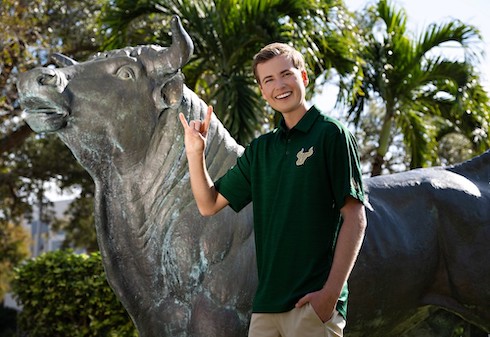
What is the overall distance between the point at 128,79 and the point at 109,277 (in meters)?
0.86

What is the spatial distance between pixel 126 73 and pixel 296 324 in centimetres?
134

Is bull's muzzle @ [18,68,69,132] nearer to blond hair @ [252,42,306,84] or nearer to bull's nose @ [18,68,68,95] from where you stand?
bull's nose @ [18,68,68,95]

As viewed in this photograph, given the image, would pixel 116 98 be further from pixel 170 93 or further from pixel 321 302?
pixel 321 302

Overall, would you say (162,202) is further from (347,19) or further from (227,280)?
(347,19)

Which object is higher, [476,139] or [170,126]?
[170,126]

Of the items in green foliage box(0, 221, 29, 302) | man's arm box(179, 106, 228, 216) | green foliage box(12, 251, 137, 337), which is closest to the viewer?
man's arm box(179, 106, 228, 216)

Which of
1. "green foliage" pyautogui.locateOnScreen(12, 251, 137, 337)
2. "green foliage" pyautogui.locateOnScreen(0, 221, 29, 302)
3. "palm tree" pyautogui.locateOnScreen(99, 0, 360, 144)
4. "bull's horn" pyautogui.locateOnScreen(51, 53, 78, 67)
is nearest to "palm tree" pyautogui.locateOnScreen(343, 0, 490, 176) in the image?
"palm tree" pyautogui.locateOnScreen(99, 0, 360, 144)

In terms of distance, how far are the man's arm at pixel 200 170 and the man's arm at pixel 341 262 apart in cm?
58

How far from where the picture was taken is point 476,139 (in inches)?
410

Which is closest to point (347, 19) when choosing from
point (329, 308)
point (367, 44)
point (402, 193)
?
point (367, 44)

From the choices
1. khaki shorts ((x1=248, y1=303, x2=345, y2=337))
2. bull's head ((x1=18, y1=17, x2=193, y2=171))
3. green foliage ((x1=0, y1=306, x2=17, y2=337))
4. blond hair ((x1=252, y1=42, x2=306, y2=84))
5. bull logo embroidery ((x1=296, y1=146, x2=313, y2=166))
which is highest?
blond hair ((x1=252, y1=42, x2=306, y2=84))

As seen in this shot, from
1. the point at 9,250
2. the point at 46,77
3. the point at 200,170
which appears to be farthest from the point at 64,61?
the point at 9,250

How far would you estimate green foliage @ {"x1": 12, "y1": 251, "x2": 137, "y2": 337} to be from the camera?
7.78m

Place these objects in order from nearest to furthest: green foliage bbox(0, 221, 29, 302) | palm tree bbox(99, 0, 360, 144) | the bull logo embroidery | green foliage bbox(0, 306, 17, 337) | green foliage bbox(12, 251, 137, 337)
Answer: the bull logo embroidery
green foliage bbox(12, 251, 137, 337)
palm tree bbox(99, 0, 360, 144)
green foliage bbox(0, 306, 17, 337)
green foliage bbox(0, 221, 29, 302)
